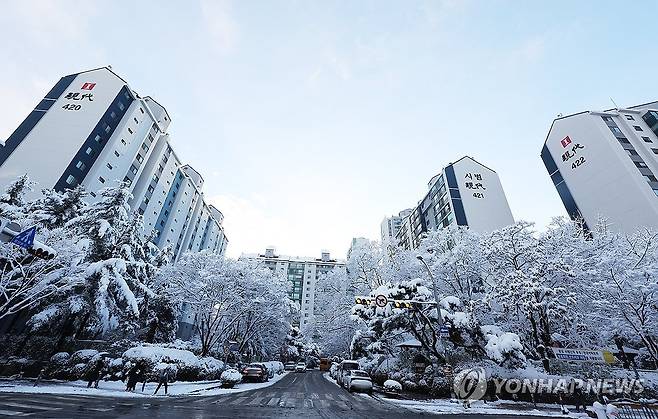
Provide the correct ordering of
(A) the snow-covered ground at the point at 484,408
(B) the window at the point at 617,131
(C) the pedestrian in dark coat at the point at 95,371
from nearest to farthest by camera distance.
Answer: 1. (A) the snow-covered ground at the point at 484,408
2. (C) the pedestrian in dark coat at the point at 95,371
3. (B) the window at the point at 617,131

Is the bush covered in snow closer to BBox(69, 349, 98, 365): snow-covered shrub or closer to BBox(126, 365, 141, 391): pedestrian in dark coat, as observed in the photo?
BBox(126, 365, 141, 391): pedestrian in dark coat

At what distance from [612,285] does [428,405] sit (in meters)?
16.0

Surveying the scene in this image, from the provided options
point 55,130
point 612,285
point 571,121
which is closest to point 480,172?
point 571,121

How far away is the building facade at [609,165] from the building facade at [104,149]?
5935 cm

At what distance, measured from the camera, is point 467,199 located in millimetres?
59438

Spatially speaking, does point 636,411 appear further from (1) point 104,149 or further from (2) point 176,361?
(1) point 104,149

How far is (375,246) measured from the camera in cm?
3991

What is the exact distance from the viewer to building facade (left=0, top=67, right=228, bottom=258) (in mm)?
40688

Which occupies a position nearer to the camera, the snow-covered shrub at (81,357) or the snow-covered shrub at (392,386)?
the snow-covered shrub at (81,357)

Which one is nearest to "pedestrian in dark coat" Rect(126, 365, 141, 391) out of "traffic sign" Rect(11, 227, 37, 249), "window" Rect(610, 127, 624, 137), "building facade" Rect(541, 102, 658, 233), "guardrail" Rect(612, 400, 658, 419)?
"traffic sign" Rect(11, 227, 37, 249)

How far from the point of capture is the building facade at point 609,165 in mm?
43188

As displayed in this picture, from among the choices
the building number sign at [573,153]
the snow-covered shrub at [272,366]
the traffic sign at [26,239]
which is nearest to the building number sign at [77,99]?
the traffic sign at [26,239]

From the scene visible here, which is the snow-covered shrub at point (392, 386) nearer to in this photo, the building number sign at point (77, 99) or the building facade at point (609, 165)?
the building facade at point (609, 165)

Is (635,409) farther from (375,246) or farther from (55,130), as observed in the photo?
(55,130)
